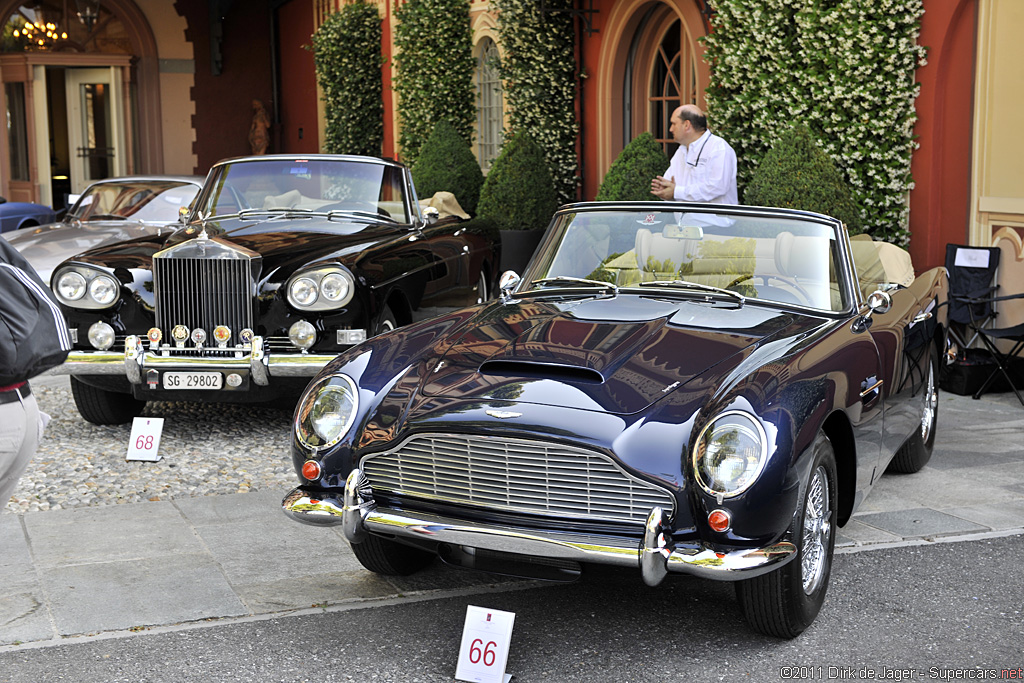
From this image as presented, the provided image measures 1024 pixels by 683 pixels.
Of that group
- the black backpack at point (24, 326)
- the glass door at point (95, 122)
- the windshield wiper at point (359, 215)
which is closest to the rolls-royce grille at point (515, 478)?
the black backpack at point (24, 326)

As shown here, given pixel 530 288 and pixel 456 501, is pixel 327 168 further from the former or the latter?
pixel 456 501

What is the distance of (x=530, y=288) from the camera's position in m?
4.98

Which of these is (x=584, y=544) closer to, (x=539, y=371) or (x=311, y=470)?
(x=539, y=371)

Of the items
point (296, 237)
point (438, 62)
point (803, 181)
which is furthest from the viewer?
point (438, 62)

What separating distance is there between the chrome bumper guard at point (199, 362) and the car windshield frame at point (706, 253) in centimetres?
197

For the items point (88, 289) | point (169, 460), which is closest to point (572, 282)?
point (169, 460)

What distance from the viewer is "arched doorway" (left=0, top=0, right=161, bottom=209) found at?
2202 centimetres

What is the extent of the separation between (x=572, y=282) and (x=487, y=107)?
11771mm

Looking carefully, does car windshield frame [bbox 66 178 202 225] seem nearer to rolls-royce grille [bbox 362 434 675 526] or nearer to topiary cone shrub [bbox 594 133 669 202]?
topiary cone shrub [bbox 594 133 669 202]

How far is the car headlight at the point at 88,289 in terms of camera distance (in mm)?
6668

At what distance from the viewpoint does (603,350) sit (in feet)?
13.1

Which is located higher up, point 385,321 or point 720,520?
point 385,321

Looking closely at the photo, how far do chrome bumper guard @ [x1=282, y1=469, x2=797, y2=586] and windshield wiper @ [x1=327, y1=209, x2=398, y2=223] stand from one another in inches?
166

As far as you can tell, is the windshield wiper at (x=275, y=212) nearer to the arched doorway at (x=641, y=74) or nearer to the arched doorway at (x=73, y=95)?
the arched doorway at (x=641, y=74)
